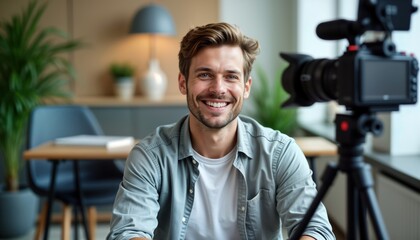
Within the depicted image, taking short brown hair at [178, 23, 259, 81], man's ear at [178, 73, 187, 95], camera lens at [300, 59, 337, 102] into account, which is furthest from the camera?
man's ear at [178, 73, 187, 95]

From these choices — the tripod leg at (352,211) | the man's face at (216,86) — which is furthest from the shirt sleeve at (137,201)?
the tripod leg at (352,211)

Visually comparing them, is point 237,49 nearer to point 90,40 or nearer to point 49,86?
point 49,86

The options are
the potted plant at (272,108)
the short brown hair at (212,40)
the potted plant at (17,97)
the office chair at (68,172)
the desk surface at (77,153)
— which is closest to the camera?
the short brown hair at (212,40)

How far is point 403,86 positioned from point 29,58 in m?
3.53

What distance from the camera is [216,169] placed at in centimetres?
173

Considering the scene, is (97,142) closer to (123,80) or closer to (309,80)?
(123,80)

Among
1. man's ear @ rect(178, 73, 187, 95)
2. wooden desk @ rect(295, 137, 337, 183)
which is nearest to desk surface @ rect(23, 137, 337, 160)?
wooden desk @ rect(295, 137, 337, 183)

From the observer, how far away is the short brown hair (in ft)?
5.46

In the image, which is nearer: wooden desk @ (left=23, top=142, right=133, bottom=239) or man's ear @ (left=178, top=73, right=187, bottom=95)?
man's ear @ (left=178, top=73, right=187, bottom=95)

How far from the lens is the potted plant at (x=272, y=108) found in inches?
178

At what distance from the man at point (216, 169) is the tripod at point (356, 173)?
0.50m

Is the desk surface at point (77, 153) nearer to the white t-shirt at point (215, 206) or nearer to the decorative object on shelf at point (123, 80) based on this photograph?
the white t-shirt at point (215, 206)

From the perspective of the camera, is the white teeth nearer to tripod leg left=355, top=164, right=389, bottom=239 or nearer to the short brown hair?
the short brown hair

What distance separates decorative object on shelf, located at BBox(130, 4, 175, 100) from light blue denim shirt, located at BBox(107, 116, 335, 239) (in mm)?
2907
